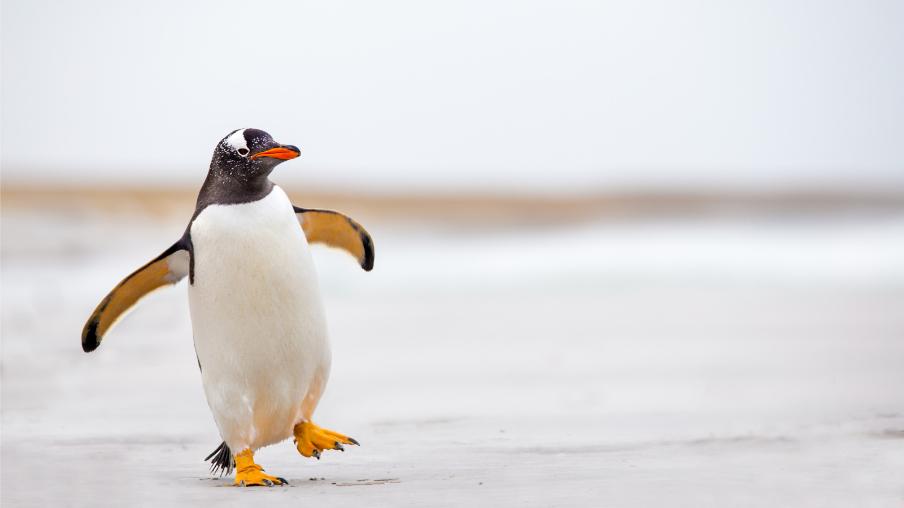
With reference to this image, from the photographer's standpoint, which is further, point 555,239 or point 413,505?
point 555,239

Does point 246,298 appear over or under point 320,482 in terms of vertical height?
over

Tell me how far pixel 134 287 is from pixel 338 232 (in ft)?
2.23

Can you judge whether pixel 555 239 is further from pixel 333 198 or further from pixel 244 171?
pixel 244 171

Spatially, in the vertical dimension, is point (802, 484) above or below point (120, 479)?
above

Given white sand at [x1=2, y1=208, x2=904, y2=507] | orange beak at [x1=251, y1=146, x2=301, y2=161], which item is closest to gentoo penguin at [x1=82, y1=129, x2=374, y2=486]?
orange beak at [x1=251, y1=146, x2=301, y2=161]

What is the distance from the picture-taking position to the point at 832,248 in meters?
13.0

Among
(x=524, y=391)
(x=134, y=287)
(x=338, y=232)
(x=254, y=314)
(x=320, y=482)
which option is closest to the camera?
(x=320, y=482)

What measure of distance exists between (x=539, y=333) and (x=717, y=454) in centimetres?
344

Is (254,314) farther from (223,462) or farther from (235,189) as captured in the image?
(223,462)

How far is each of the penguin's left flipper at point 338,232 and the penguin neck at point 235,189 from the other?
1.20ft

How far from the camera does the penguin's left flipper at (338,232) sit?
3.93m

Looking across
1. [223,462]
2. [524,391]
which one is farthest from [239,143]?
[524,391]

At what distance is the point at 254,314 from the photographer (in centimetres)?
354

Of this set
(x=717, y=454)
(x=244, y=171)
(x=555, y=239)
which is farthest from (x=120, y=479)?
(x=555, y=239)
